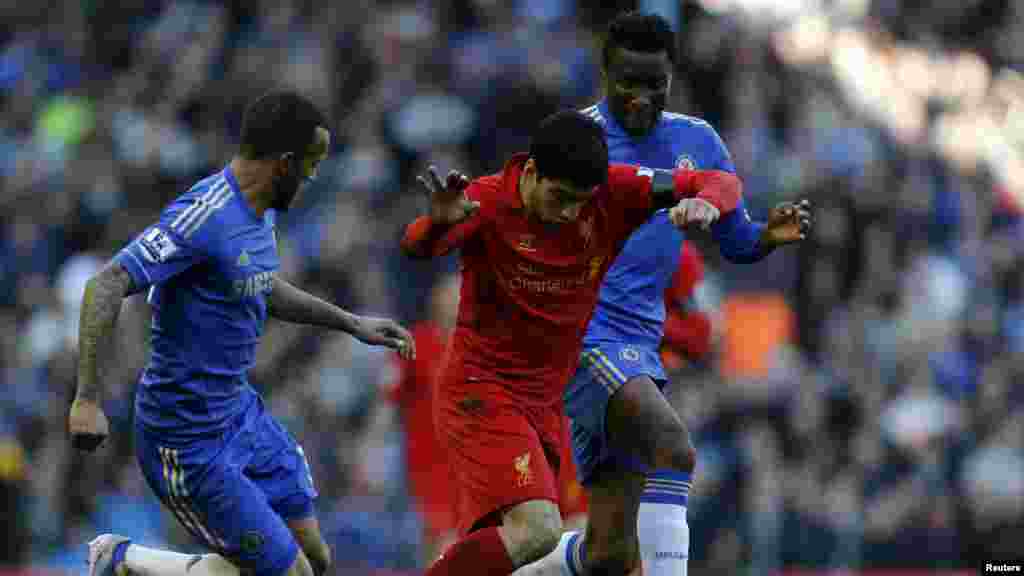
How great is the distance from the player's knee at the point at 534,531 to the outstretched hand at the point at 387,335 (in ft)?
2.56

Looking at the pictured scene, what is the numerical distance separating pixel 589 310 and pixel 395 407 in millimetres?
5133

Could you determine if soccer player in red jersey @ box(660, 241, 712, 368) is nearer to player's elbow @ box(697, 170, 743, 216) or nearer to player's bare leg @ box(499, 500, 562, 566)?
player's elbow @ box(697, 170, 743, 216)

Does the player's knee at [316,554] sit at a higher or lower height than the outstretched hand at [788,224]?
lower

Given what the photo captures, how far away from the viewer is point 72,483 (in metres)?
15.0

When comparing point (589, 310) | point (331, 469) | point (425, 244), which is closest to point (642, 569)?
point (589, 310)

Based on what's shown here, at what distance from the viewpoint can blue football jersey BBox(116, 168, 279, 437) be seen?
27.0 feet

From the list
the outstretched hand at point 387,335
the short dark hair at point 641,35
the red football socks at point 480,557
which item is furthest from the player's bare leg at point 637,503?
the short dark hair at point 641,35

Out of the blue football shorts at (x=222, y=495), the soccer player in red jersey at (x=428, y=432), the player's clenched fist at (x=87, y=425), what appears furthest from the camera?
the soccer player in red jersey at (x=428, y=432)

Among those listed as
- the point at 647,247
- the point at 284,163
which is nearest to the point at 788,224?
the point at 647,247

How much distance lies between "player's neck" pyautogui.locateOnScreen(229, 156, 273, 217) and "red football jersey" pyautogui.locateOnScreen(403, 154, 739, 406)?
2.53 ft

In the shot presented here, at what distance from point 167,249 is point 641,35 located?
2.23 metres

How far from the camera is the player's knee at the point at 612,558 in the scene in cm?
925

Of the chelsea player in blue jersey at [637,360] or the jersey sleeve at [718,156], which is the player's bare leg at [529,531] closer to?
the chelsea player in blue jersey at [637,360]

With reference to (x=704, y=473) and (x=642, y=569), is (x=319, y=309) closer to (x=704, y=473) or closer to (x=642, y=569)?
(x=642, y=569)
